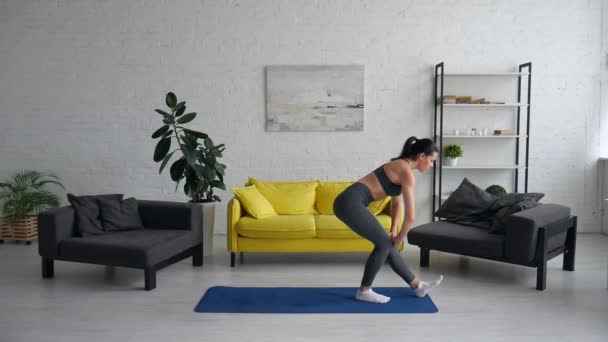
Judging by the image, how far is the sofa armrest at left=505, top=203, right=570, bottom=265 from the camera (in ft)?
14.0

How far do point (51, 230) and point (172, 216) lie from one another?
1051 mm

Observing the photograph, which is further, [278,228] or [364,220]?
[278,228]

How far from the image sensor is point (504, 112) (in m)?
6.51

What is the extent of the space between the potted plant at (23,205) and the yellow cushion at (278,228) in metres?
2.77

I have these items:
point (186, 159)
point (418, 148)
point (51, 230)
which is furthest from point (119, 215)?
point (418, 148)

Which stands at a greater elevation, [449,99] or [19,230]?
[449,99]

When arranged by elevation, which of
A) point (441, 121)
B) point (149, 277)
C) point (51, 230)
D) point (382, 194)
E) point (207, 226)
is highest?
point (441, 121)

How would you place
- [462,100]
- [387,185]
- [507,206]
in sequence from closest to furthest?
[387,185] < [507,206] < [462,100]

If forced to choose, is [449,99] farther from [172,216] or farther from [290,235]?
[172,216]

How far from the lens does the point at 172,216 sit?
5.05 m

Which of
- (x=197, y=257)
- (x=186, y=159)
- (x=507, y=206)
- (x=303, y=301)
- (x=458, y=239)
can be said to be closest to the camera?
(x=303, y=301)

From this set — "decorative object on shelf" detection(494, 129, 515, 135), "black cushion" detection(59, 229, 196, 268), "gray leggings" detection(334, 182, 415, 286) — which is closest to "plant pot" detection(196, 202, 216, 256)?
"black cushion" detection(59, 229, 196, 268)

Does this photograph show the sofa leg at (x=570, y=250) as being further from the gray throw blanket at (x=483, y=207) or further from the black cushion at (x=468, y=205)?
the black cushion at (x=468, y=205)

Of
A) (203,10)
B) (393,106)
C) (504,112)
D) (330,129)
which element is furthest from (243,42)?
(504,112)
